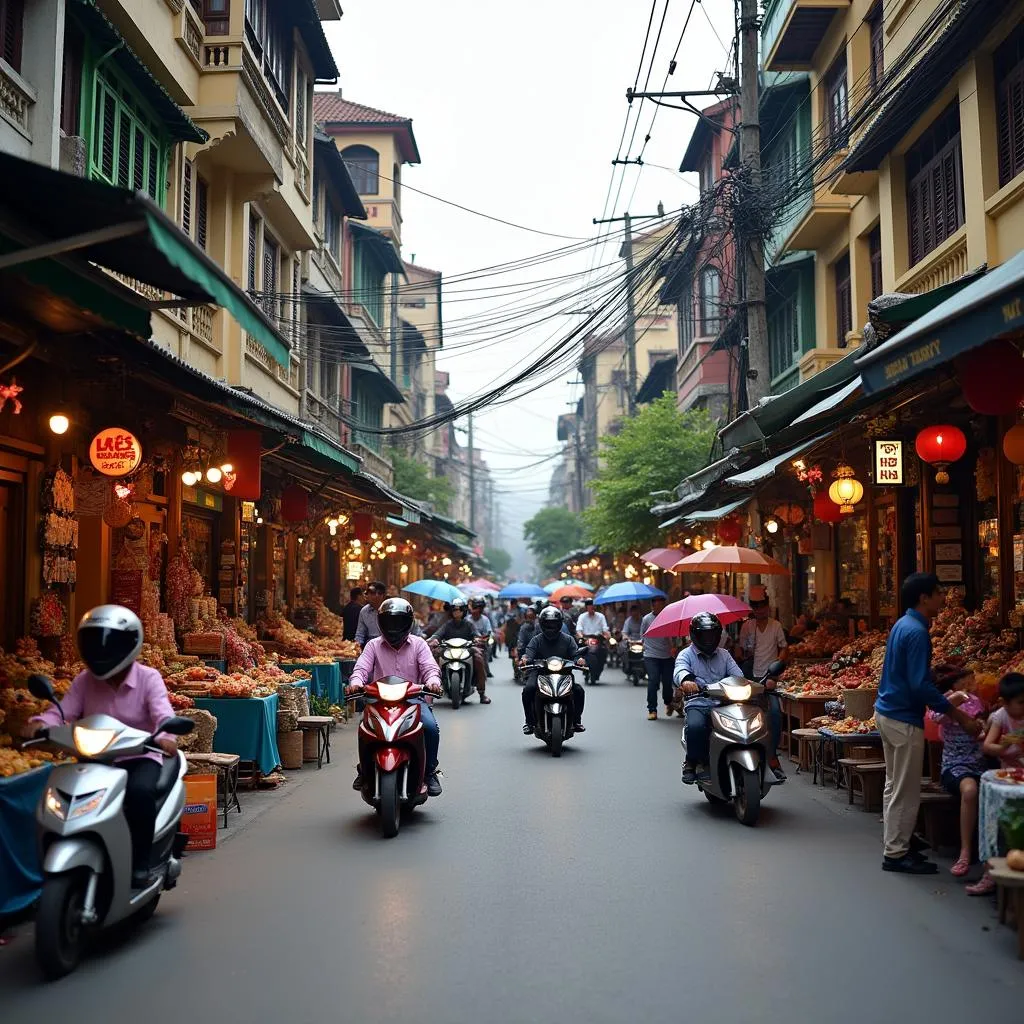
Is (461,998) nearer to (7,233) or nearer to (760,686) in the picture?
(7,233)

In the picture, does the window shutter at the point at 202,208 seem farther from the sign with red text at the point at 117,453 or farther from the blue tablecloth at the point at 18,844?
the blue tablecloth at the point at 18,844

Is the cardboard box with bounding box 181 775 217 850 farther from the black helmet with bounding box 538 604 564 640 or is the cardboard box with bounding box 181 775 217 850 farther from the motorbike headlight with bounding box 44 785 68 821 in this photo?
the black helmet with bounding box 538 604 564 640

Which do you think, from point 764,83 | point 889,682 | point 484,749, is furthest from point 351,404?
point 889,682

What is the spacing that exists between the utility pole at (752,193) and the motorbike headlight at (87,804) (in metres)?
12.5

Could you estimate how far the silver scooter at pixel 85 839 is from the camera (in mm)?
5211

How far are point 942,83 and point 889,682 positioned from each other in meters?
9.74

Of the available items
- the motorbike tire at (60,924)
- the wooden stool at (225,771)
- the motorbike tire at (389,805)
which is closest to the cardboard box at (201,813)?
the wooden stool at (225,771)

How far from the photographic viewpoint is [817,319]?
885 inches

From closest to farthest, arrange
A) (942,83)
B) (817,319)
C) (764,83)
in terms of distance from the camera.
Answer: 1. (942,83)
2. (817,319)
3. (764,83)

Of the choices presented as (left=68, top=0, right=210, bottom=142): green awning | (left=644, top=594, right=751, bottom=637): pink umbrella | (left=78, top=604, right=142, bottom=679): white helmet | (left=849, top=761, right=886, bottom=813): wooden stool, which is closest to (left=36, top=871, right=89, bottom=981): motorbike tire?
(left=78, top=604, right=142, bottom=679): white helmet

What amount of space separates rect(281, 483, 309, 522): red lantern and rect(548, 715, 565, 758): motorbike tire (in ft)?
24.3

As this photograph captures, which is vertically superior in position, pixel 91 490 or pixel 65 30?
pixel 65 30

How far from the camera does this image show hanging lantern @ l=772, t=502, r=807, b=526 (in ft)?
57.3

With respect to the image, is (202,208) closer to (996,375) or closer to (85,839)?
(996,375)
